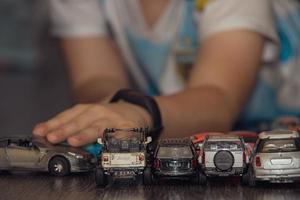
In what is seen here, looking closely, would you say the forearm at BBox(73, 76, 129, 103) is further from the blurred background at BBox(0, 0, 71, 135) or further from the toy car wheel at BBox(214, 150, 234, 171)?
the blurred background at BBox(0, 0, 71, 135)

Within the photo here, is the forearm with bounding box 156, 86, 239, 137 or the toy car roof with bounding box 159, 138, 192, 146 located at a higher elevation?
the forearm with bounding box 156, 86, 239, 137

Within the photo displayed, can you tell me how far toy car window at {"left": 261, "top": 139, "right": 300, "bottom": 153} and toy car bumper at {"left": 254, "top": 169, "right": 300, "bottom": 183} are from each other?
0.02 metres

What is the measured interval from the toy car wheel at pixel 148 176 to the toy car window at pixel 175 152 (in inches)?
0.7

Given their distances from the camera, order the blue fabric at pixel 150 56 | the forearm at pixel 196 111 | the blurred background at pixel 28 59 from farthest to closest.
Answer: the blurred background at pixel 28 59 → the blue fabric at pixel 150 56 → the forearm at pixel 196 111

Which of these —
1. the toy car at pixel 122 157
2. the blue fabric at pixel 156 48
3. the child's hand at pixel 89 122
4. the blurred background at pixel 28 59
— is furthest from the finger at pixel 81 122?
the blurred background at pixel 28 59

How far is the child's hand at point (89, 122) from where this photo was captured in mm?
778

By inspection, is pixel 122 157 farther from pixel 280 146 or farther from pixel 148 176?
pixel 280 146

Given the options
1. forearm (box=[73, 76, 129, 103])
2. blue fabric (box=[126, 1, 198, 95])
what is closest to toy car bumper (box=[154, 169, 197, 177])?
forearm (box=[73, 76, 129, 103])

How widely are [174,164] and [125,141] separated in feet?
0.16

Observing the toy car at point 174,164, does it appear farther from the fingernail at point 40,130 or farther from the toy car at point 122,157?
the fingernail at point 40,130

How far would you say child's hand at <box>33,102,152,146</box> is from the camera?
778mm

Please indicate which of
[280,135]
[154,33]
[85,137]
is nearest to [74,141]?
[85,137]

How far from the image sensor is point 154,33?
4.44ft

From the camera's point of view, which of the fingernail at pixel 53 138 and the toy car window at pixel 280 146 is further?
the fingernail at pixel 53 138
